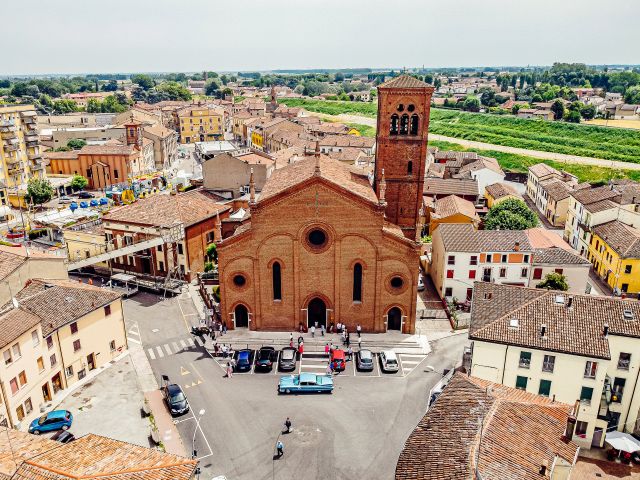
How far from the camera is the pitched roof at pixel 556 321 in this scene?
32438mm

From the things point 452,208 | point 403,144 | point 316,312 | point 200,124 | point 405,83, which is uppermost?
point 405,83

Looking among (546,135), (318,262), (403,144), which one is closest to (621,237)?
(403,144)

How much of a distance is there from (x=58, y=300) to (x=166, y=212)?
814 inches

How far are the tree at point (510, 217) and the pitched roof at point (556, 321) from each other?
30.7 m

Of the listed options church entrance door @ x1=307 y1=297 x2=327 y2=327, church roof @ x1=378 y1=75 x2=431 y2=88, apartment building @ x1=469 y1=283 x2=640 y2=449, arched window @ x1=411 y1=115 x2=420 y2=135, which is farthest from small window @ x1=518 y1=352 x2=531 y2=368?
church roof @ x1=378 y1=75 x2=431 y2=88

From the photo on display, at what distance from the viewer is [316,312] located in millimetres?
47000

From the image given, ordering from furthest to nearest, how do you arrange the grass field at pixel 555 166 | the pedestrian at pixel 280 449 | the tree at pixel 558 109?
the tree at pixel 558 109, the grass field at pixel 555 166, the pedestrian at pixel 280 449

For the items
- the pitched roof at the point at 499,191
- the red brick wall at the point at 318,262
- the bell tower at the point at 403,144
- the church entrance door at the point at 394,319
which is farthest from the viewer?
the pitched roof at the point at 499,191

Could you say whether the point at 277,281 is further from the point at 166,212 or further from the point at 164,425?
the point at 166,212

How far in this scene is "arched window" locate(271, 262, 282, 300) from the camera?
1789 inches

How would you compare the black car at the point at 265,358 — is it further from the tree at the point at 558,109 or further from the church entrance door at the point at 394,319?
the tree at the point at 558,109

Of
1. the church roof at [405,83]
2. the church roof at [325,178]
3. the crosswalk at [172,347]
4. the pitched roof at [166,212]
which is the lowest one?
the crosswalk at [172,347]

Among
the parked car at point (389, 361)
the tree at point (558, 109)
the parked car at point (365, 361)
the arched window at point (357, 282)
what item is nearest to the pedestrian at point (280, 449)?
the parked car at point (365, 361)

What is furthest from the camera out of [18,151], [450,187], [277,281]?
[18,151]
